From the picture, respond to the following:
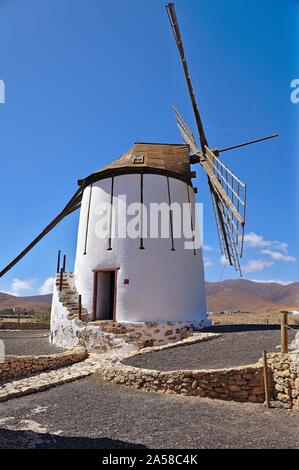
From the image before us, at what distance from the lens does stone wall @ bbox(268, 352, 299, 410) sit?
644cm

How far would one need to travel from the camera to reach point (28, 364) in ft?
32.1

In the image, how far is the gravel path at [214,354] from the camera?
816 cm

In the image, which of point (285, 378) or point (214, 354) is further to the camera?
point (214, 354)

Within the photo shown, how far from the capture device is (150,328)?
12.6 m

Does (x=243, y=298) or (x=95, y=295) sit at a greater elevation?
(x=95, y=295)

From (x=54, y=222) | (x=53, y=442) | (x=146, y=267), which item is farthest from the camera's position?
(x=54, y=222)

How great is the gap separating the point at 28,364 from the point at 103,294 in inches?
205

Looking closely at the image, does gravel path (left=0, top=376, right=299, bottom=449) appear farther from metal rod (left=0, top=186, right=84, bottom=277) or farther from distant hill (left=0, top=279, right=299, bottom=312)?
distant hill (left=0, top=279, right=299, bottom=312)

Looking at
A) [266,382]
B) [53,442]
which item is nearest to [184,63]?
[266,382]

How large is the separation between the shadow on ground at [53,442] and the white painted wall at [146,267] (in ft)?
25.0

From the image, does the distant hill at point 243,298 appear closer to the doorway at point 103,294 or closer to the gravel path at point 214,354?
the doorway at point 103,294

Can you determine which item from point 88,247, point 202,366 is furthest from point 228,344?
point 88,247

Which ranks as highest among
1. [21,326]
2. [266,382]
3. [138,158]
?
[138,158]

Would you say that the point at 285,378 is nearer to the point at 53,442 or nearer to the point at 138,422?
the point at 138,422
